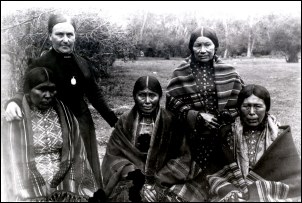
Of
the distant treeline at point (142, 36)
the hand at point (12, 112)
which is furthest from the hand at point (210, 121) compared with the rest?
the hand at point (12, 112)

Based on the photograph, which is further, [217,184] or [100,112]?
[100,112]

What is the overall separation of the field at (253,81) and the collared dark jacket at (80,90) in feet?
0.25

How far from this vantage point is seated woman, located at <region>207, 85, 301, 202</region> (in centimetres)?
357

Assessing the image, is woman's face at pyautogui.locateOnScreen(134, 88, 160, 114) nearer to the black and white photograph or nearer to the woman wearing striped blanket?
the black and white photograph

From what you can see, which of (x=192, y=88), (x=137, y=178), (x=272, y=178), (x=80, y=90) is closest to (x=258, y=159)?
(x=272, y=178)

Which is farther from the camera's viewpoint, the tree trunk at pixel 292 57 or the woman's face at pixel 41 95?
the tree trunk at pixel 292 57

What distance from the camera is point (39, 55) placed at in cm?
389

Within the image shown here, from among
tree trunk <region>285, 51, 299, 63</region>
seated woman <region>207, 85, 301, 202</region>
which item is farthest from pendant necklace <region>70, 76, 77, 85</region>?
tree trunk <region>285, 51, 299, 63</region>

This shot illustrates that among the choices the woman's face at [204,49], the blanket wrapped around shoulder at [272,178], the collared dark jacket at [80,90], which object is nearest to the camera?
the blanket wrapped around shoulder at [272,178]

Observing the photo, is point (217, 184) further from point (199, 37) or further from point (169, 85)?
point (199, 37)

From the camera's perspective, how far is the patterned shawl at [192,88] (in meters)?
3.70

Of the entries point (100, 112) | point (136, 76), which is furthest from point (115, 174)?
point (136, 76)

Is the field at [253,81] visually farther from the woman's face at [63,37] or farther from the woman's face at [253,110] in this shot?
the woman's face at [63,37]

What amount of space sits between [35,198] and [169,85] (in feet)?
4.82
